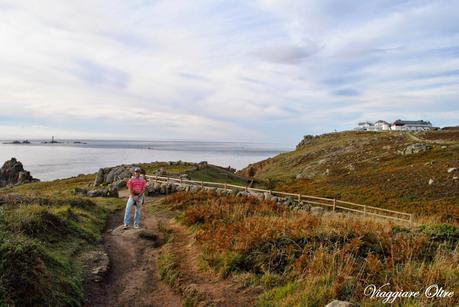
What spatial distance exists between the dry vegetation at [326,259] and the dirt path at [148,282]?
0.40 metres

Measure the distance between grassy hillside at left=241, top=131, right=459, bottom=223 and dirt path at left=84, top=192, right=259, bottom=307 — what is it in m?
13.9

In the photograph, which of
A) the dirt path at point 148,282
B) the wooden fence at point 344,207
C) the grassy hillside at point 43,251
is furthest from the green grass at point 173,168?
the dirt path at point 148,282

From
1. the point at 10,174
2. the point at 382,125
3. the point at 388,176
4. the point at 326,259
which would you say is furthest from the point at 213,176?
the point at 382,125

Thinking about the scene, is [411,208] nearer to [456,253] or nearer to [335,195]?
[335,195]

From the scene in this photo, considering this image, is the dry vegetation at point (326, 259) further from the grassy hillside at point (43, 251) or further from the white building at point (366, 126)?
the white building at point (366, 126)

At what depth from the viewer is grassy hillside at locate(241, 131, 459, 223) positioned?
2967 centimetres

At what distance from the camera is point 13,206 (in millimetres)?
12812

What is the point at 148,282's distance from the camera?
8.64m

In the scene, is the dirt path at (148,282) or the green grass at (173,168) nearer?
the dirt path at (148,282)

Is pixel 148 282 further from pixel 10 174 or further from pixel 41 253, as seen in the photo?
pixel 10 174

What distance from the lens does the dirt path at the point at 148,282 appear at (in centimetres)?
726

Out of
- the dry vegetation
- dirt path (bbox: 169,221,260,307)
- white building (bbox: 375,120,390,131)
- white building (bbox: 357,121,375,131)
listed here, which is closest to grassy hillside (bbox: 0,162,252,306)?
dirt path (bbox: 169,221,260,307)

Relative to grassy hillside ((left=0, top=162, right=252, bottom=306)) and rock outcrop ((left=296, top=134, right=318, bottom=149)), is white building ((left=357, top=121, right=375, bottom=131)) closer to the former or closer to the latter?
rock outcrop ((left=296, top=134, right=318, bottom=149))

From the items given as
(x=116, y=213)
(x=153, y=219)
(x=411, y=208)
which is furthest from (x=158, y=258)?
(x=411, y=208)
